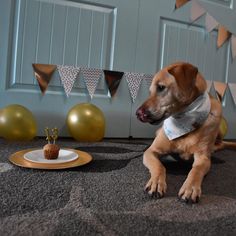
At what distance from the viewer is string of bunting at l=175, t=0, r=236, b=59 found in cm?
213

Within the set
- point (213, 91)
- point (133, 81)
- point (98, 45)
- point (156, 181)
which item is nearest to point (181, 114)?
point (156, 181)

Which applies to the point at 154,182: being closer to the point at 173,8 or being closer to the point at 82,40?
the point at 82,40

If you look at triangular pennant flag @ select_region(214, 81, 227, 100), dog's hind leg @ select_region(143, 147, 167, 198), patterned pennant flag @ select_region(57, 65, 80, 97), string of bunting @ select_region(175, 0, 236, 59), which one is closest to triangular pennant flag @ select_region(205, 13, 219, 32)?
string of bunting @ select_region(175, 0, 236, 59)

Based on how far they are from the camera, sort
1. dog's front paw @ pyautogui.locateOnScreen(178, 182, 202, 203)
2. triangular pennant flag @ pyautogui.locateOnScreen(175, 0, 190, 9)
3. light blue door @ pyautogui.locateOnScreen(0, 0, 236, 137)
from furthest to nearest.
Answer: triangular pennant flag @ pyautogui.locateOnScreen(175, 0, 190, 9), light blue door @ pyautogui.locateOnScreen(0, 0, 236, 137), dog's front paw @ pyautogui.locateOnScreen(178, 182, 202, 203)

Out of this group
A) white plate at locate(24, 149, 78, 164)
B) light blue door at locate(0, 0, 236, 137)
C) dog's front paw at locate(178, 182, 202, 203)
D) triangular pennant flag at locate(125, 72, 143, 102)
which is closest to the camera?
dog's front paw at locate(178, 182, 202, 203)

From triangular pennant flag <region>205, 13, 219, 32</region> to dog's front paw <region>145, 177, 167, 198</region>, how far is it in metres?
1.65

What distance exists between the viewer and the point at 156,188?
0.89 m

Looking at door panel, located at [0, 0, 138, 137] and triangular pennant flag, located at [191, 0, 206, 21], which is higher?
triangular pennant flag, located at [191, 0, 206, 21]

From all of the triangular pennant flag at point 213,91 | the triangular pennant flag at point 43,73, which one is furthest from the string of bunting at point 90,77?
the triangular pennant flag at point 213,91

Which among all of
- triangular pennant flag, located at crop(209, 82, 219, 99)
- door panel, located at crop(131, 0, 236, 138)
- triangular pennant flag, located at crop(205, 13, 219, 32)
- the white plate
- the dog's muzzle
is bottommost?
the white plate

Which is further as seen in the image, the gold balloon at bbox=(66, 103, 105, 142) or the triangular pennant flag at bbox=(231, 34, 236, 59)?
the triangular pennant flag at bbox=(231, 34, 236, 59)

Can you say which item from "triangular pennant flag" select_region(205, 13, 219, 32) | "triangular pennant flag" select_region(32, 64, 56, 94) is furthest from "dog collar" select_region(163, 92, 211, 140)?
"triangular pennant flag" select_region(205, 13, 219, 32)

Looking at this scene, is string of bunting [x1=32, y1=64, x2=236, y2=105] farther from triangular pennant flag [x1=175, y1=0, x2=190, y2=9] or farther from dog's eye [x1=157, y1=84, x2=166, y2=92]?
dog's eye [x1=157, y1=84, x2=166, y2=92]

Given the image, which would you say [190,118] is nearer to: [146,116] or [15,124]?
[146,116]
